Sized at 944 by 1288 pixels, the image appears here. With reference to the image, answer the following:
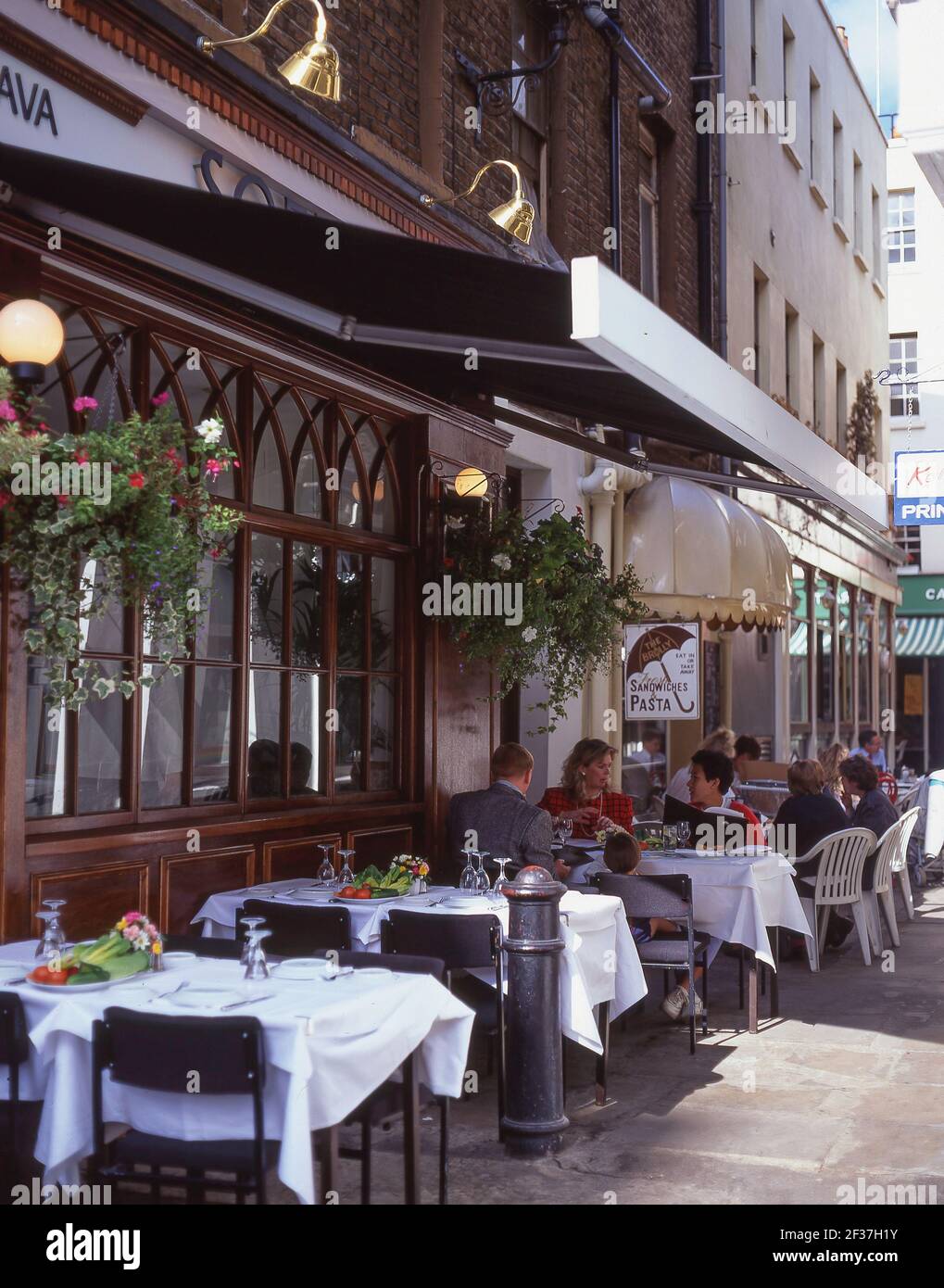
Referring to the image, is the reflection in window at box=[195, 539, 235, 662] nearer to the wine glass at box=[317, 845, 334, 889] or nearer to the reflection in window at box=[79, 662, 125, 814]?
the reflection in window at box=[79, 662, 125, 814]

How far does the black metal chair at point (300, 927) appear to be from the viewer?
5871 millimetres

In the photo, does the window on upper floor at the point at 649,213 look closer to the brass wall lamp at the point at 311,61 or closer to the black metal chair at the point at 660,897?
the brass wall lamp at the point at 311,61

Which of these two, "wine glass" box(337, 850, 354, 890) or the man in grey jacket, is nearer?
"wine glass" box(337, 850, 354, 890)

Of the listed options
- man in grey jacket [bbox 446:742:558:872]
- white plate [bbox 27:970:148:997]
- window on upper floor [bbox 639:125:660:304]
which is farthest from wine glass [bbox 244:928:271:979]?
window on upper floor [bbox 639:125:660:304]

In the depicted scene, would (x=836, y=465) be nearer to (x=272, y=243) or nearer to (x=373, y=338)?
(x=373, y=338)

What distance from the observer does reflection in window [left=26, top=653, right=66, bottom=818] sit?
5773 millimetres

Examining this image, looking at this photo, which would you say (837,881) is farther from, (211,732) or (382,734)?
(211,732)

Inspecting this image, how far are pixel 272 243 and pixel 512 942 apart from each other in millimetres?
2840

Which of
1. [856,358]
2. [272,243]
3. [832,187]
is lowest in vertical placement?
[272,243]

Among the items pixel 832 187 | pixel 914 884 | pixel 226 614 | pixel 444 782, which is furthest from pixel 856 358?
pixel 226 614

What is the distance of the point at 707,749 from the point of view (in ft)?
38.0

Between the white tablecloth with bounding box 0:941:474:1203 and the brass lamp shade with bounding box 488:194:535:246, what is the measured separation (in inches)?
224
